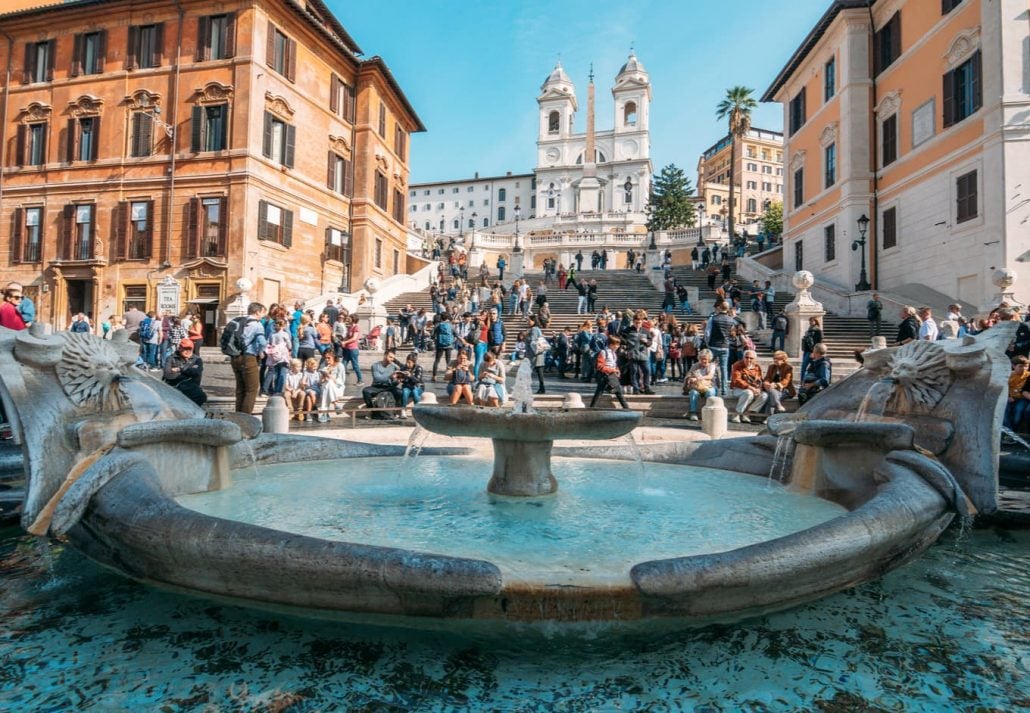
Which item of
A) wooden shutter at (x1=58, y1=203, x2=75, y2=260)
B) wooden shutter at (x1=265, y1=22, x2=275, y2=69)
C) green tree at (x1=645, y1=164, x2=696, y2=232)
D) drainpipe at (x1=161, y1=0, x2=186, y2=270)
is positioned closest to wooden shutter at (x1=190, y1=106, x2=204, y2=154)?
drainpipe at (x1=161, y1=0, x2=186, y2=270)

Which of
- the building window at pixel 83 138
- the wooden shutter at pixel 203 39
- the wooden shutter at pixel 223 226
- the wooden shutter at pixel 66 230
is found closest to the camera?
the wooden shutter at pixel 223 226

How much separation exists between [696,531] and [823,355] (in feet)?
24.6

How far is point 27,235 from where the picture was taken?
27.7 m

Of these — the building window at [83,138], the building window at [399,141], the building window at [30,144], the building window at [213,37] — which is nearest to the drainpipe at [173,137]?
the building window at [213,37]

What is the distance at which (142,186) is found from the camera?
26766 mm

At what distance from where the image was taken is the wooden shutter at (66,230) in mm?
27078

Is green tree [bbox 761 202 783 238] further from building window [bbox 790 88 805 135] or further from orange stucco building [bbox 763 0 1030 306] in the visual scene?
orange stucco building [bbox 763 0 1030 306]

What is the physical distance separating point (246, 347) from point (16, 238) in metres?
26.6

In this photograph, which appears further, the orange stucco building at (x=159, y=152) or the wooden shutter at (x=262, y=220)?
the wooden shutter at (x=262, y=220)

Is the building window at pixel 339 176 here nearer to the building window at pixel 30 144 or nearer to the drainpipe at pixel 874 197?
the building window at pixel 30 144

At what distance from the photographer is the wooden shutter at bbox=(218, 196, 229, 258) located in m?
25.6

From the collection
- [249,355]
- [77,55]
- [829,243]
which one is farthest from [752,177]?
[249,355]

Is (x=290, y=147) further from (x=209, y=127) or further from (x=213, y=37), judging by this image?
(x=213, y=37)

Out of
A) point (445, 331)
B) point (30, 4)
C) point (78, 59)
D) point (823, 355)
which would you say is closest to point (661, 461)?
point (823, 355)
